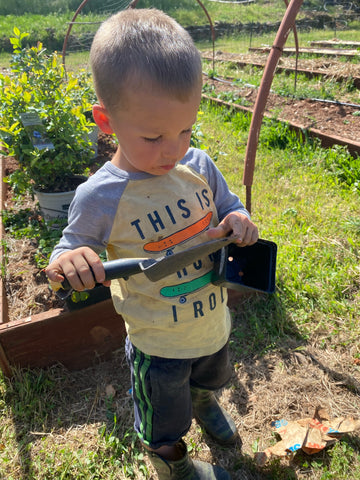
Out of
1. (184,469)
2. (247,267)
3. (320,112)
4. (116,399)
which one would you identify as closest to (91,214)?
(247,267)

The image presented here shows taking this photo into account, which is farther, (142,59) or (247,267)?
(247,267)

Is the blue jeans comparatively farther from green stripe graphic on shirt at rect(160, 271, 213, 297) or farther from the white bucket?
the white bucket

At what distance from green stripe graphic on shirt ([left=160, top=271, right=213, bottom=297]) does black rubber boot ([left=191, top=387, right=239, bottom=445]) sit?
71 cm

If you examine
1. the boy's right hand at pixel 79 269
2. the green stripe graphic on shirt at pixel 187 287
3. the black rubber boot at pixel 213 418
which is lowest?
the black rubber boot at pixel 213 418

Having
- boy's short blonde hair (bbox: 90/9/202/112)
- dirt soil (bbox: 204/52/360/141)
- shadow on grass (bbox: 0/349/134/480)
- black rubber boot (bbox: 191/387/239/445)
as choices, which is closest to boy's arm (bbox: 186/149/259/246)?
boy's short blonde hair (bbox: 90/9/202/112)

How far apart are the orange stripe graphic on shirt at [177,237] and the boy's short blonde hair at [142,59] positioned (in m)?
0.46

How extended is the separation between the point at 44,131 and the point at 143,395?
2.19 meters

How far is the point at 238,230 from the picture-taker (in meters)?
1.35

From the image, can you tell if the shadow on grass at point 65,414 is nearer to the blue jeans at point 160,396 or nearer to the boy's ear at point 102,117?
the blue jeans at point 160,396

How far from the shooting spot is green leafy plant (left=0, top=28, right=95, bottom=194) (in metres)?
2.83

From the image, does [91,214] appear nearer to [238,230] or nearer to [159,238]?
[159,238]

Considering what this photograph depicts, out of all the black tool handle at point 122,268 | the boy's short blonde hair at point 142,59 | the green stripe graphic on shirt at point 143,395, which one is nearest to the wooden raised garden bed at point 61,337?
the green stripe graphic on shirt at point 143,395

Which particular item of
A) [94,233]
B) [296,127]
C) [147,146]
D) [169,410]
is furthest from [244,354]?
[296,127]

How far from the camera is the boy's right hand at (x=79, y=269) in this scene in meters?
1.09
